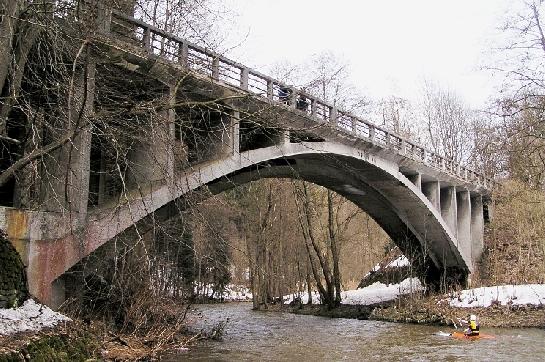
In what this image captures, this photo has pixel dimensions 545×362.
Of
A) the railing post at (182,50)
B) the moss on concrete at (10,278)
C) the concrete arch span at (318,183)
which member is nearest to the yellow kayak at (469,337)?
the concrete arch span at (318,183)

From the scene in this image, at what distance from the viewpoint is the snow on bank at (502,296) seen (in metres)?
18.4

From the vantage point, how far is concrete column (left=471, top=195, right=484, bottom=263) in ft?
84.2

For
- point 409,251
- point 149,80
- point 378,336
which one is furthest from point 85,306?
point 409,251

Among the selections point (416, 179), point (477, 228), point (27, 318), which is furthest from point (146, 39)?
point (477, 228)

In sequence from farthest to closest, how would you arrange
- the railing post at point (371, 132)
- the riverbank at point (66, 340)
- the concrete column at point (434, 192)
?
the concrete column at point (434, 192), the railing post at point (371, 132), the riverbank at point (66, 340)

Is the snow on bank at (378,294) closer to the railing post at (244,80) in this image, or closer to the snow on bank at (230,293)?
the snow on bank at (230,293)

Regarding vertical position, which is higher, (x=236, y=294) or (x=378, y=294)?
(x=378, y=294)

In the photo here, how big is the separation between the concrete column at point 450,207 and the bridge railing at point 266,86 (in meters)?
0.90

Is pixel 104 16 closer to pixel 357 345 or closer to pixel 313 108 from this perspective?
pixel 313 108

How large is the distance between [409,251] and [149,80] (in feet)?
56.9

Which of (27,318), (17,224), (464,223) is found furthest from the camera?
(464,223)

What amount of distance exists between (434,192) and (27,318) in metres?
18.8

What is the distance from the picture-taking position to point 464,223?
2438 cm

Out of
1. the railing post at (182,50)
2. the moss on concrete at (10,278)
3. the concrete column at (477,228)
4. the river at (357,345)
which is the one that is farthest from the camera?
the concrete column at (477,228)
